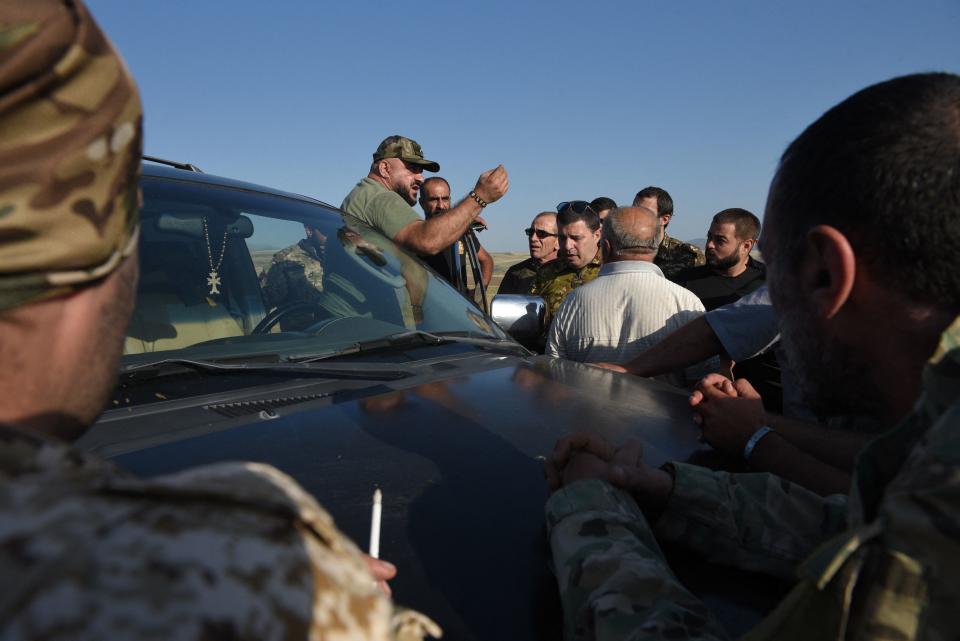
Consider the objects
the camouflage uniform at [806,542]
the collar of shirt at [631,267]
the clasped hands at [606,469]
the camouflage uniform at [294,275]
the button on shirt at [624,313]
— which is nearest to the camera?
the camouflage uniform at [806,542]

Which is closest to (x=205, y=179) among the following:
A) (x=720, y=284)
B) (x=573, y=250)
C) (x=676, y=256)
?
(x=573, y=250)

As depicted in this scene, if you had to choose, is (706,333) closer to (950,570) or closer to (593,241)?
(593,241)

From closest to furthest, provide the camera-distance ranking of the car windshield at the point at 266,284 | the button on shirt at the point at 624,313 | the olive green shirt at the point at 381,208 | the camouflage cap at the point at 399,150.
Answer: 1. the car windshield at the point at 266,284
2. the button on shirt at the point at 624,313
3. the olive green shirt at the point at 381,208
4. the camouflage cap at the point at 399,150

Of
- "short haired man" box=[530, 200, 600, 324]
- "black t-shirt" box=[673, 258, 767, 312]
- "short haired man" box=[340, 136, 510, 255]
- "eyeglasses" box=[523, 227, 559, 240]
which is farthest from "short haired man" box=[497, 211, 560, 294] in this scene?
"short haired man" box=[340, 136, 510, 255]

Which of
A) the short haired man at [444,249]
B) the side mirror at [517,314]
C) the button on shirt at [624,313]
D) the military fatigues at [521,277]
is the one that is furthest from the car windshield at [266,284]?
the military fatigues at [521,277]

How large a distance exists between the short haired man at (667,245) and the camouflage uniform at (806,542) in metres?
5.32

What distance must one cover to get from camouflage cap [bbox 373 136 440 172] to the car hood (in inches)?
120

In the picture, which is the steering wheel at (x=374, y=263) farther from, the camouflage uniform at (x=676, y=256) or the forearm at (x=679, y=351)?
the camouflage uniform at (x=676, y=256)

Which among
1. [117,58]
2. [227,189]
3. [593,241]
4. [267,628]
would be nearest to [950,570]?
[267,628]

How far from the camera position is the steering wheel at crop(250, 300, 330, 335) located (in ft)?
7.60

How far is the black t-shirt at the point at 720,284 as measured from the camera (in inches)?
204

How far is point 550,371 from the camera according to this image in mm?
2475

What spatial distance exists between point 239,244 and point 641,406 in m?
1.55

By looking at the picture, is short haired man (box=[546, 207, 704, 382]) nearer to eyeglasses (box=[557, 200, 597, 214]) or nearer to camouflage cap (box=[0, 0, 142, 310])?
eyeglasses (box=[557, 200, 597, 214])
